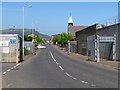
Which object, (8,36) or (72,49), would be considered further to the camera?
(72,49)

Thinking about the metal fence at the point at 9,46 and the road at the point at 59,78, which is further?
the metal fence at the point at 9,46

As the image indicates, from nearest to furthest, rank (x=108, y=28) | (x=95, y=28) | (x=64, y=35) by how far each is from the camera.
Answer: (x=108, y=28), (x=95, y=28), (x=64, y=35)

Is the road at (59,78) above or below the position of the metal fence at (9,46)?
below

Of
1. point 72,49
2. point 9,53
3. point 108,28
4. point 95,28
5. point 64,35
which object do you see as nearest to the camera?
point 9,53

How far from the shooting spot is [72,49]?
108 meters

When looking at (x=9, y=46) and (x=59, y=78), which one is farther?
(x=9, y=46)

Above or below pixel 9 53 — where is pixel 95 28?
above

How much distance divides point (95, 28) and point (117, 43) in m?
16.4

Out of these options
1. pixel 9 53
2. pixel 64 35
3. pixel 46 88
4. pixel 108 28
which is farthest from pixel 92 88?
pixel 64 35

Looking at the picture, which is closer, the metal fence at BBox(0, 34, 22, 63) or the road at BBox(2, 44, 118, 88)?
the road at BBox(2, 44, 118, 88)

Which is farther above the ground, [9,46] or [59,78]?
[9,46]

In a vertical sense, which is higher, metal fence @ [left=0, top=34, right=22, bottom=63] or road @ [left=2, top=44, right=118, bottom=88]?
metal fence @ [left=0, top=34, right=22, bottom=63]

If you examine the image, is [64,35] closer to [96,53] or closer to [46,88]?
[96,53]

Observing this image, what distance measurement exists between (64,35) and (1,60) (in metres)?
125
